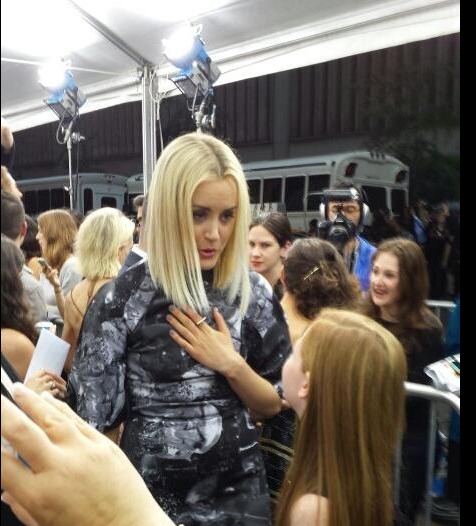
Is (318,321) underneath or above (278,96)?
underneath

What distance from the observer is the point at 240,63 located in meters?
0.68

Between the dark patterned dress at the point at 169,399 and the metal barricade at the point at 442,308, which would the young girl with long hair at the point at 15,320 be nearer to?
the dark patterned dress at the point at 169,399

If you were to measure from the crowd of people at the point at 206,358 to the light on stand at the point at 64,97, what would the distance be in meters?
0.08

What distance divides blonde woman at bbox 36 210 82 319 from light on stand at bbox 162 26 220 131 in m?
0.18

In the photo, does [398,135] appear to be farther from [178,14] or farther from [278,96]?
[178,14]

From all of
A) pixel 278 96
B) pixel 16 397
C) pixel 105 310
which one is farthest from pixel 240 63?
pixel 16 397

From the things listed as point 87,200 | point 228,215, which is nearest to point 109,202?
point 87,200

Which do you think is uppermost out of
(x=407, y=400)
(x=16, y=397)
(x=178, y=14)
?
(x=178, y=14)

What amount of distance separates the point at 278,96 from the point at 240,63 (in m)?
0.06

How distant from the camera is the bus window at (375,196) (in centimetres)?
72

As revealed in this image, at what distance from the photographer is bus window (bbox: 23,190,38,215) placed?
54cm

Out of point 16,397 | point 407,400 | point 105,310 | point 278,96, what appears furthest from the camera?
point 407,400

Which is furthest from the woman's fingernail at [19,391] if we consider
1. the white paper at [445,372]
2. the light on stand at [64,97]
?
the white paper at [445,372]

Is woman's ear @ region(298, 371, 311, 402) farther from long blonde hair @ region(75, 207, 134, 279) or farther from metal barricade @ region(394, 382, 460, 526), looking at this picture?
long blonde hair @ region(75, 207, 134, 279)
